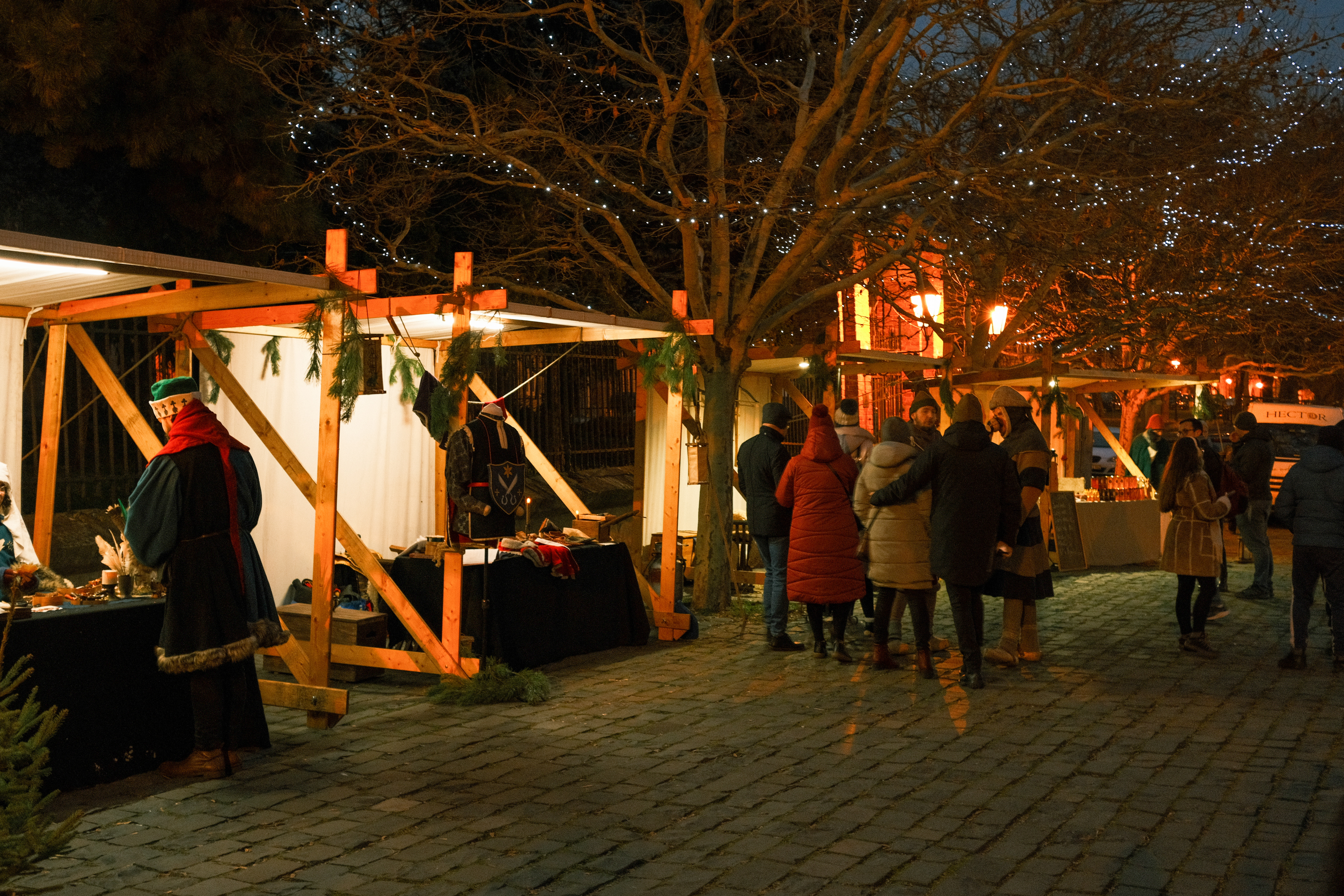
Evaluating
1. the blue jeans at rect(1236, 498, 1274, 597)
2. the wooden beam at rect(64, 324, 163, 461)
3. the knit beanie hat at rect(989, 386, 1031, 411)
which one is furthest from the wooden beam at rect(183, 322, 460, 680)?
the blue jeans at rect(1236, 498, 1274, 597)

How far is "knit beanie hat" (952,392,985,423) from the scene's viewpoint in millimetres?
7773

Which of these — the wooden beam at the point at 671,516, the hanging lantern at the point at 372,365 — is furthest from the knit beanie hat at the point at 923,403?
the hanging lantern at the point at 372,365

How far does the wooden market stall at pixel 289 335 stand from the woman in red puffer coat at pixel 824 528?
5.53ft

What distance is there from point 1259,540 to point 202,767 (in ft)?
33.6

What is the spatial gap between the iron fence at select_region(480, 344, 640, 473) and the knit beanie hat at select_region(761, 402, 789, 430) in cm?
370

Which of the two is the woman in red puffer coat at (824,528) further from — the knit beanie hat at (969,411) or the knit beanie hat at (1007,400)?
the knit beanie hat at (1007,400)

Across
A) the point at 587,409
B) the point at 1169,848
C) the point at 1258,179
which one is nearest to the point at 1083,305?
the point at 1258,179

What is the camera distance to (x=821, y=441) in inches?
334

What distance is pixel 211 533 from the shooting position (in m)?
5.89

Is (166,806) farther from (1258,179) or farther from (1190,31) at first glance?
(1258,179)

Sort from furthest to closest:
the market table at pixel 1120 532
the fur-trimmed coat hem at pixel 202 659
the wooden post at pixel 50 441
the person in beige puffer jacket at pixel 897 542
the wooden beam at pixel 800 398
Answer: the market table at pixel 1120 532 → the wooden beam at pixel 800 398 → the person in beige puffer jacket at pixel 897 542 → the wooden post at pixel 50 441 → the fur-trimmed coat hem at pixel 202 659

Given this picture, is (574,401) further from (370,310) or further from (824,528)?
(370,310)

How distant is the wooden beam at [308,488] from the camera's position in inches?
284

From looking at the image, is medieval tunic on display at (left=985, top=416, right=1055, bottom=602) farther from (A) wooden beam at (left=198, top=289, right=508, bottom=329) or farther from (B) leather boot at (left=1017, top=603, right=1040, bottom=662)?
(A) wooden beam at (left=198, top=289, right=508, bottom=329)
